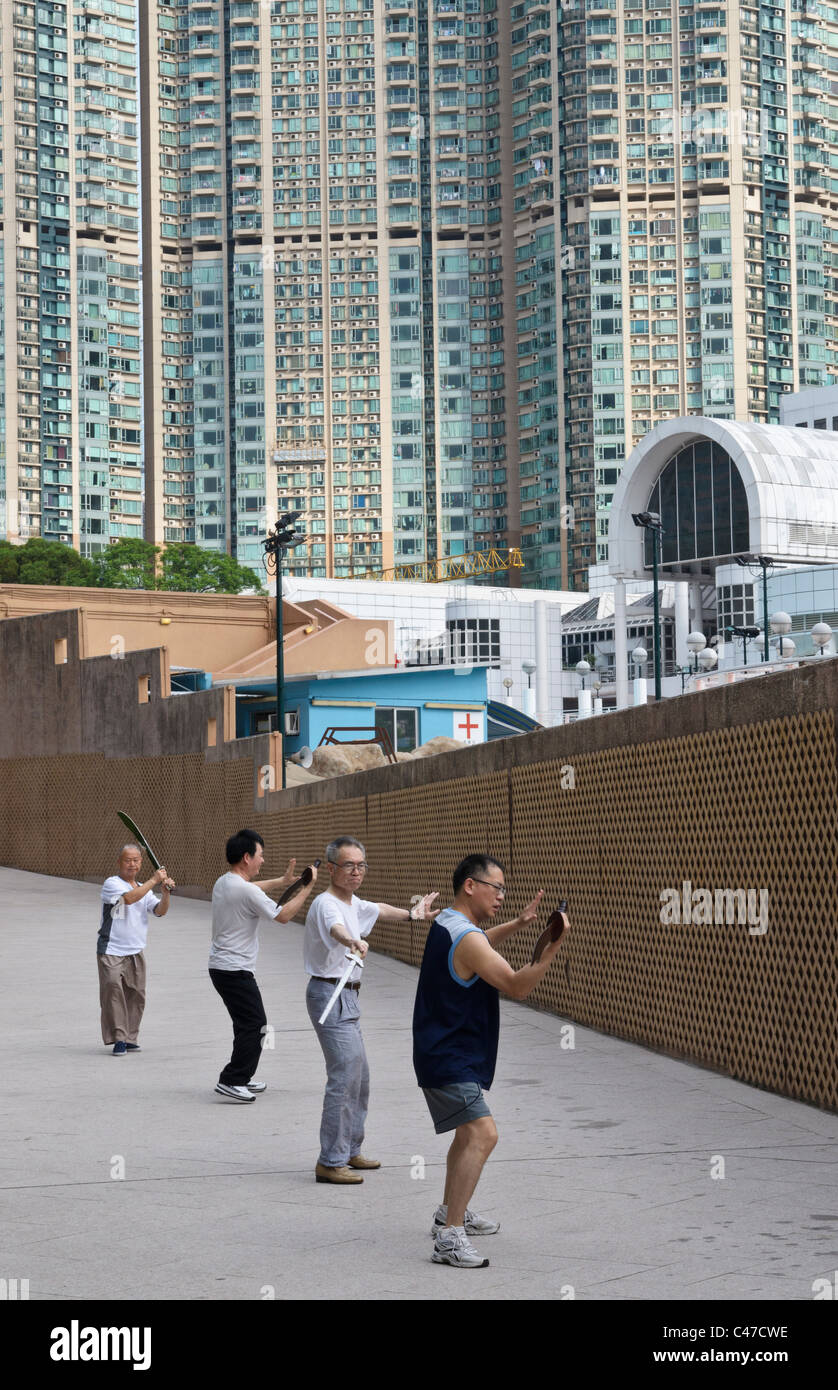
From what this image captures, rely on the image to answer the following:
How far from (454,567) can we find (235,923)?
13940cm

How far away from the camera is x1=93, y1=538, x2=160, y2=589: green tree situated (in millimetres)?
100750

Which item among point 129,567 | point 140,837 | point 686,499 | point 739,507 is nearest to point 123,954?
point 140,837

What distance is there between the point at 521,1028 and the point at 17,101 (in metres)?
156

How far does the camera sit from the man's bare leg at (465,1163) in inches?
298

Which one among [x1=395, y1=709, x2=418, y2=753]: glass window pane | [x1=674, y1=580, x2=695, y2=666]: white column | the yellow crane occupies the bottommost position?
[x1=395, y1=709, x2=418, y2=753]: glass window pane

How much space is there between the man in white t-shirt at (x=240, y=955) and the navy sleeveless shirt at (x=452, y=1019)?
422 centimetres

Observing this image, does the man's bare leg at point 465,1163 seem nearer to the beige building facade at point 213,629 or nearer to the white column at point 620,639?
the beige building facade at point 213,629

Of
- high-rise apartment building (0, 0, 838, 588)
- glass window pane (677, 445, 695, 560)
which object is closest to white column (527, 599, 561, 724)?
glass window pane (677, 445, 695, 560)

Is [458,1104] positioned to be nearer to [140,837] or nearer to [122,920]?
[140,837]

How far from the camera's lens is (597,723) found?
15.5m

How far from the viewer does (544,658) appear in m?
106

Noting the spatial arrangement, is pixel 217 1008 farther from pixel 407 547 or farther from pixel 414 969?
pixel 407 547

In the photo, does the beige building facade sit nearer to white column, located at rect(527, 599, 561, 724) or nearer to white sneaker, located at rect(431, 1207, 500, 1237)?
white sneaker, located at rect(431, 1207, 500, 1237)
